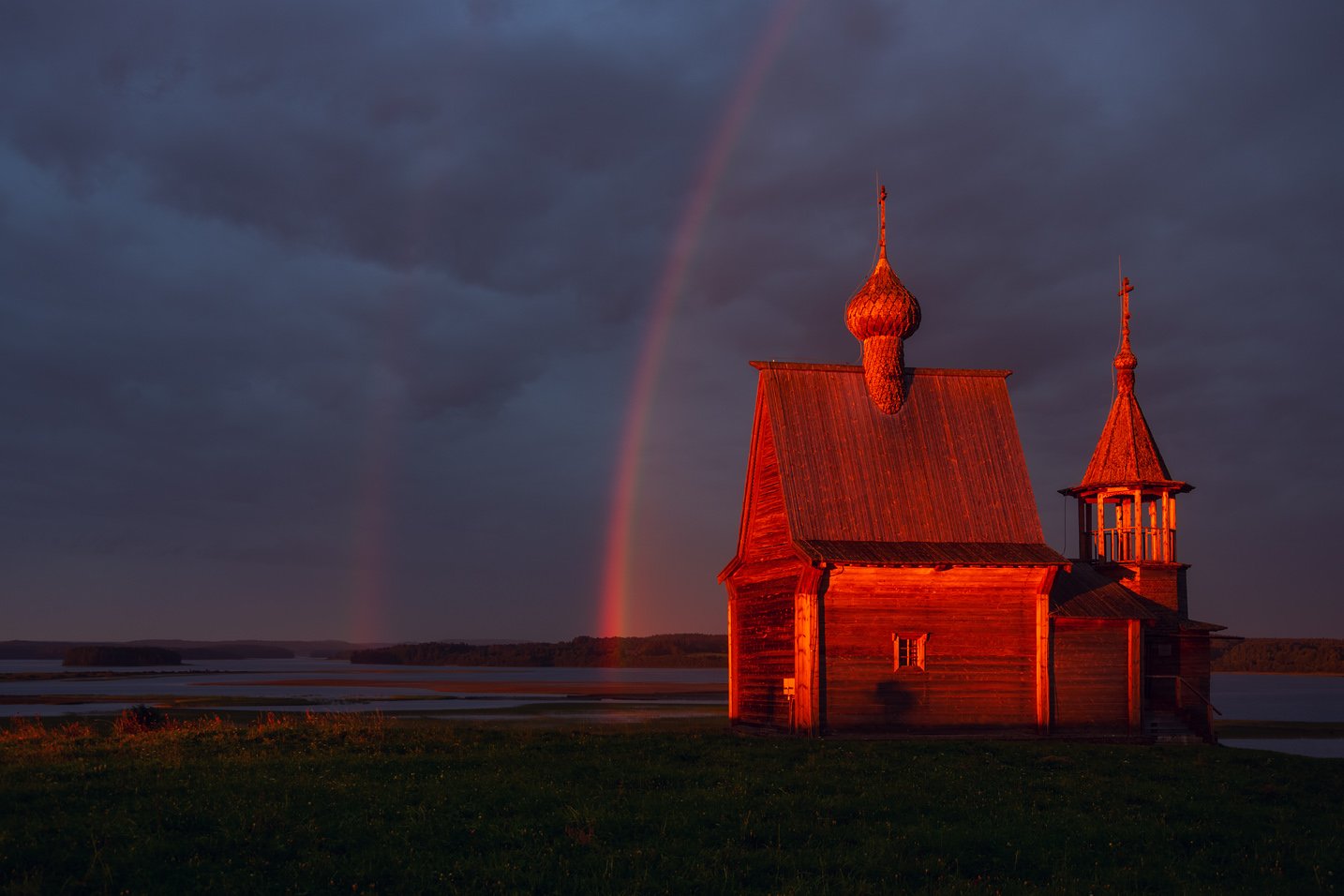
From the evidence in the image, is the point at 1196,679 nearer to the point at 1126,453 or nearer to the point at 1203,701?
the point at 1203,701

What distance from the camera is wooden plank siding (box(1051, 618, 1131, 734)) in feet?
112

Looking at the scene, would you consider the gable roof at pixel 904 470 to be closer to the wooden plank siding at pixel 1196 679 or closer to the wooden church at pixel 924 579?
the wooden church at pixel 924 579

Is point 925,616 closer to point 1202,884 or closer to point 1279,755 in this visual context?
point 1279,755

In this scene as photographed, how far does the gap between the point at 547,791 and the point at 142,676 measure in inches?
5867

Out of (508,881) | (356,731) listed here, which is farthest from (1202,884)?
(356,731)

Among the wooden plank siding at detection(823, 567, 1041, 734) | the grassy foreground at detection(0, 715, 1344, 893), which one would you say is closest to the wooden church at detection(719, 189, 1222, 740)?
the wooden plank siding at detection(823, 567, 1041, 734)

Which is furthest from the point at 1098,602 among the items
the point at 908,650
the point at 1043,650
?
the point at 908,650

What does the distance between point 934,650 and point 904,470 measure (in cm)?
592

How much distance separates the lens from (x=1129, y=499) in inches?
1654

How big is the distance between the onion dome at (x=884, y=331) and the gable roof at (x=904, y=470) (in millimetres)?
400

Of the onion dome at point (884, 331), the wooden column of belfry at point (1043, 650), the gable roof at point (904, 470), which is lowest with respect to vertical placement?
the wooden column of belfry at point (1043, 650)

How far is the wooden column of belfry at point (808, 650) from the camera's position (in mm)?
32062

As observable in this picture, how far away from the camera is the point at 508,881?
13.9m

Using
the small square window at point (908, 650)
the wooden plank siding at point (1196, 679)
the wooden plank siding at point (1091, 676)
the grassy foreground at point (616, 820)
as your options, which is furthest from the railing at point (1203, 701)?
the grassy foreground at point (616, 820)
